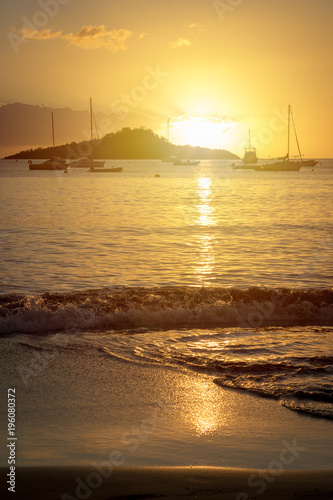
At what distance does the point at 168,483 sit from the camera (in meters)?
Result: 4.25

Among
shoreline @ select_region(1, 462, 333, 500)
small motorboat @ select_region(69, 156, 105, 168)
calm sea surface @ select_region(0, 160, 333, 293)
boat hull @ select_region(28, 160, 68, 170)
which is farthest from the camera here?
boat hull @ select_region(28, 160, 68, 170)

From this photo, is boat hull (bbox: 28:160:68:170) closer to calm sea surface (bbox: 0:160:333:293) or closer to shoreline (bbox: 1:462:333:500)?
calm sea surface (bbox: 0:160:333:293)

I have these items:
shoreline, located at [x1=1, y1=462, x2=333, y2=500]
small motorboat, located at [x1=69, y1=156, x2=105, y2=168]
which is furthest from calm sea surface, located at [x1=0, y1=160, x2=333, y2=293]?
small motorboat, located at [x1=69, y1=156, x2=105, y2=168]

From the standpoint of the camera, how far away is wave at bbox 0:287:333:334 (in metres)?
10.5

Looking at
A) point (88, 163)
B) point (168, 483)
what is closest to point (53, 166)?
point (88, 163)

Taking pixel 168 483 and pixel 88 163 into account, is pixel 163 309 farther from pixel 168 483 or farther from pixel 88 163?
pixel 88 163

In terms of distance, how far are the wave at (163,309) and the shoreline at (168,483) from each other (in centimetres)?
602

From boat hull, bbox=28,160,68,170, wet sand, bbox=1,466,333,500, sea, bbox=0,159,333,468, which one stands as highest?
boat hull, bbox=28,160,68,170

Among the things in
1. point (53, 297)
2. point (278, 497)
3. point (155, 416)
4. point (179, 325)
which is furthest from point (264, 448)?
point (53, 297)

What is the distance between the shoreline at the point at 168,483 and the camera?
4.10m

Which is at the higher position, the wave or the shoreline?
the shoreline

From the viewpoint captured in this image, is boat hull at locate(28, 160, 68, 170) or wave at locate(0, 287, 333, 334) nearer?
wave at locate(0, 287, 333, 334)

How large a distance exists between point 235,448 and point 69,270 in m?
12.4

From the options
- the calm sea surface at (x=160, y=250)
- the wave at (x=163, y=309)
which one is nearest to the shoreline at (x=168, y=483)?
the wave at (x=163, y=309)
